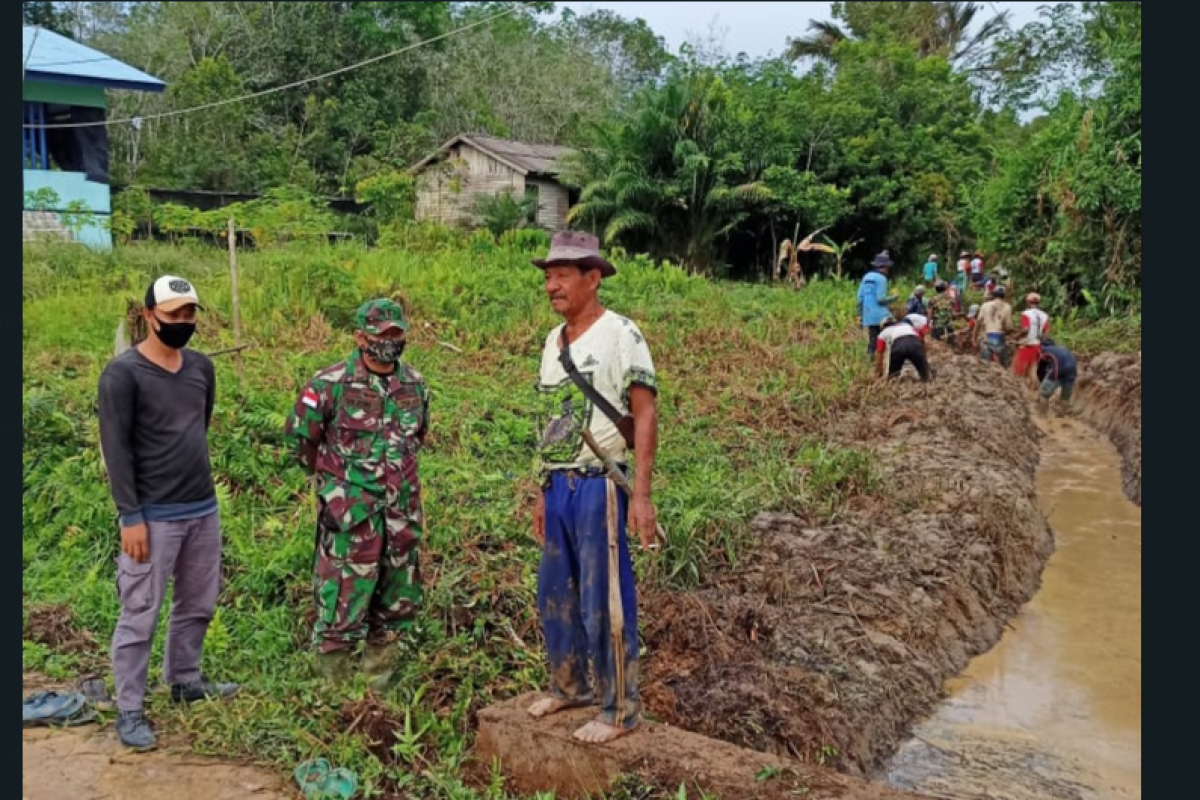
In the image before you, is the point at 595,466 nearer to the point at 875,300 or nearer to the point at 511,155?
the point at 875,300

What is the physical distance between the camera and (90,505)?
622 centimetres

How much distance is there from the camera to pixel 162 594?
4.11 metres

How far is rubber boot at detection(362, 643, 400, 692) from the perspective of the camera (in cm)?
440

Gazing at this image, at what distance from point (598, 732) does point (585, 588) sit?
0.52 metres

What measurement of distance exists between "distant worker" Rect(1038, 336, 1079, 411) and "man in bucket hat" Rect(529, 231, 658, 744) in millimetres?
12182

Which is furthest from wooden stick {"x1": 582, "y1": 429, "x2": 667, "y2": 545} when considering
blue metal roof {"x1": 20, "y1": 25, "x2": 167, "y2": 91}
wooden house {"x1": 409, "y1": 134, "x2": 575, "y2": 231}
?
wooden house {"x1": 409, "y1": 134, "x2": 575, "y2": 231}

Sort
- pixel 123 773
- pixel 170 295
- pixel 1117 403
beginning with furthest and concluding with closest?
pixel 1117 403 → pixel 170 295 → pixel 123 773

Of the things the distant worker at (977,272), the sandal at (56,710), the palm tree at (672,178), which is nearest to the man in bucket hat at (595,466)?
the sandal at (56,710)

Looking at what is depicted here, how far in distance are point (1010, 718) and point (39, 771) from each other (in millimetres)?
4670

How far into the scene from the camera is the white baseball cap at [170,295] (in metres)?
3.92

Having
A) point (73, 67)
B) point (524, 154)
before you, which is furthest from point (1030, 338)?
point (73, 67)

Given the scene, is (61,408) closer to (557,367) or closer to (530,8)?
(557,367)

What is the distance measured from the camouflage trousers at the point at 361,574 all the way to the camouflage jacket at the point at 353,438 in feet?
0.24

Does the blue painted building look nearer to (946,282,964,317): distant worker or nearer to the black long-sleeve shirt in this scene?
the black long-sleeve shirt
